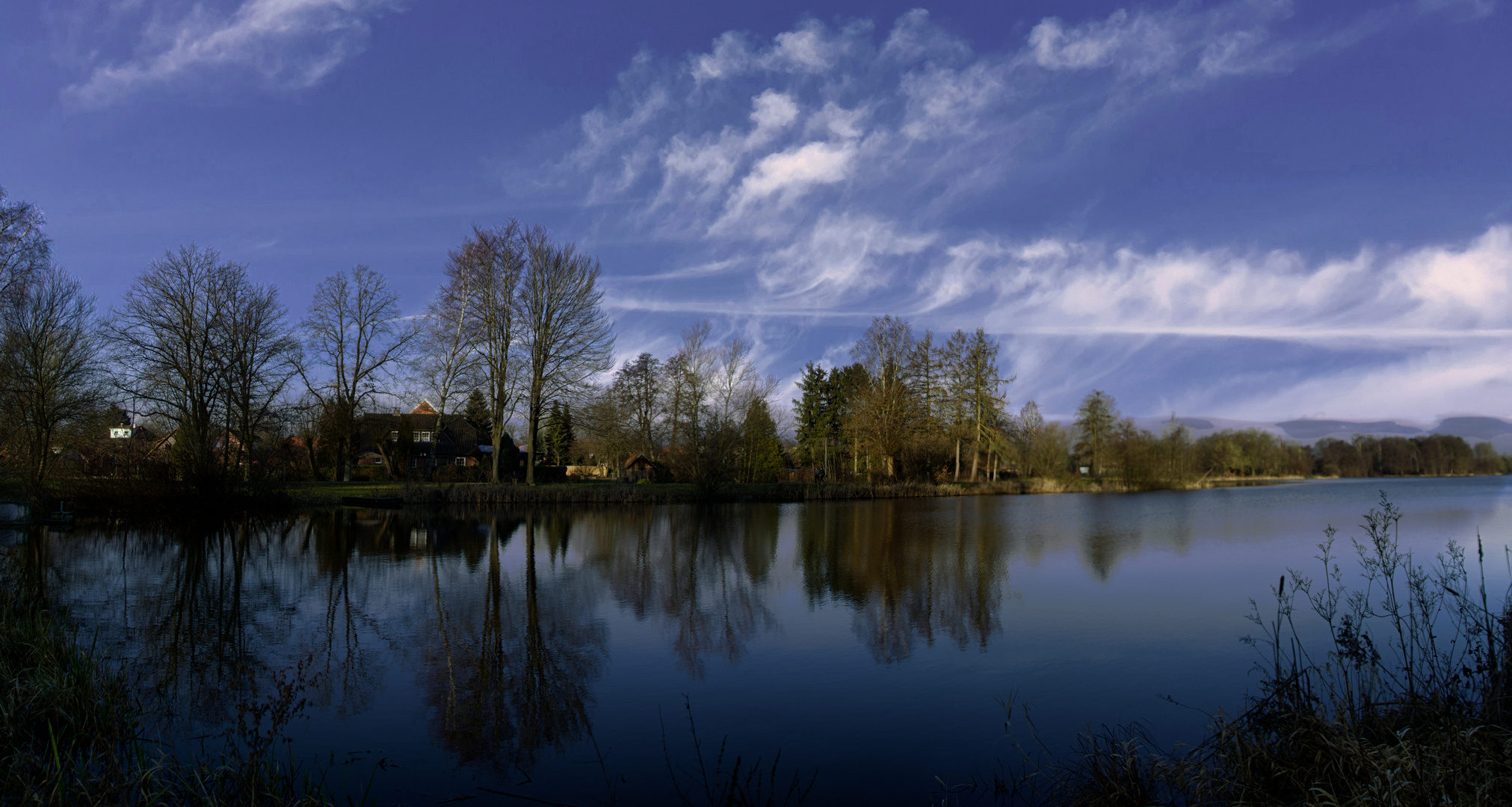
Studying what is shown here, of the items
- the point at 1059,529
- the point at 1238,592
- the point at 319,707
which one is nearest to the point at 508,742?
the point at 319,707

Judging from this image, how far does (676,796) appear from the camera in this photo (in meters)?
4.60

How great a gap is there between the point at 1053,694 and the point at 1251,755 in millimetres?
2508

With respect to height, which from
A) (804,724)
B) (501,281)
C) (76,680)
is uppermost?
(501,281)

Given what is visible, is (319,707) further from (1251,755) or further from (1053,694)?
(1251,755)

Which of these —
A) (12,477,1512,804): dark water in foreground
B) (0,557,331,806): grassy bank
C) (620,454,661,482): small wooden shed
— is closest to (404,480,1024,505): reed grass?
(620,454,661,482): small wooden shed

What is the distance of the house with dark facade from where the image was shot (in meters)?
39.8

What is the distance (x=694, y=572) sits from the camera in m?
13.5

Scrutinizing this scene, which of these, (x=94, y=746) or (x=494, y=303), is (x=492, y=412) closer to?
(x=494, y=303)

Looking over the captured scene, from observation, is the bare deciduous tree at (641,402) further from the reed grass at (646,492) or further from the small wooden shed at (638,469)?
the reed grass at (646,492)

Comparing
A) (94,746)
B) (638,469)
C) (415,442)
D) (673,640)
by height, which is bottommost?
(673,640)

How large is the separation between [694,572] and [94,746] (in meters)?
9.43

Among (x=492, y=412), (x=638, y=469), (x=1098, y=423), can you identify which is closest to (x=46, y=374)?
(x=492, y=412)

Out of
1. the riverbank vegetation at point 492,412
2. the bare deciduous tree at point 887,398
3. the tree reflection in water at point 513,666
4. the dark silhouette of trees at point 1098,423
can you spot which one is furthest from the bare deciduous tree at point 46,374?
the dark silhouette of trees at point 1098,423

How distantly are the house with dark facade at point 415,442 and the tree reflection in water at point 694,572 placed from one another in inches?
590
